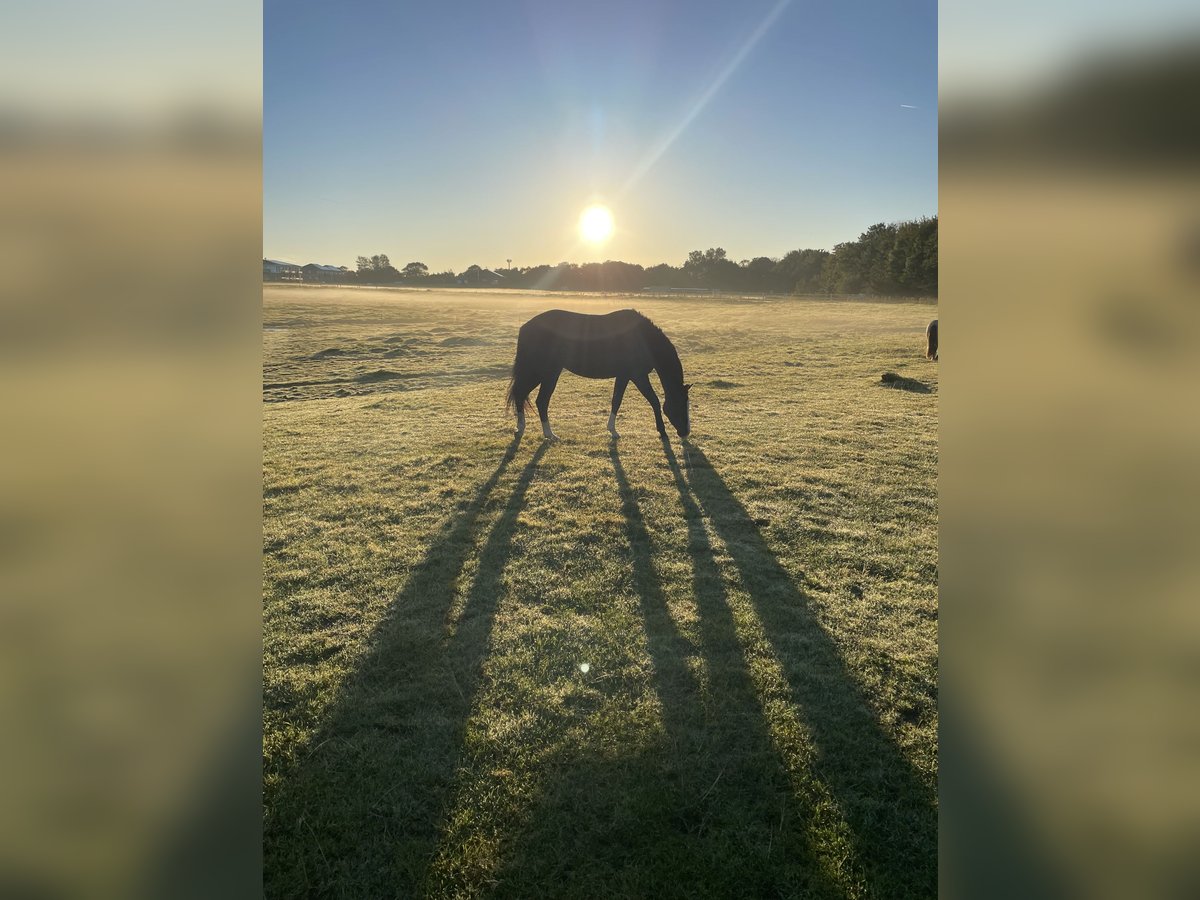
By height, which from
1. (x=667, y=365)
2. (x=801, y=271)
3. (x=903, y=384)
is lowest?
(x=903, y=384)

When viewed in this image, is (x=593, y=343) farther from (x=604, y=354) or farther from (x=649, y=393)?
(x=649, y=393)

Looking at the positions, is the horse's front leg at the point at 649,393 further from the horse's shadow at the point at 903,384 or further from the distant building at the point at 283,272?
the distant building at the point at 283,272

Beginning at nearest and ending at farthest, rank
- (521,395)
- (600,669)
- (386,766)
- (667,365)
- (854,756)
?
1. (386,766)
2. (854,756)
3. (600,669)
4. (667,365)
5. (521,395)

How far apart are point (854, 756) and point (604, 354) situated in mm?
6590

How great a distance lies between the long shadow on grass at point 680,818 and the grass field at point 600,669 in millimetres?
11

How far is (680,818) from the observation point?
101 inches

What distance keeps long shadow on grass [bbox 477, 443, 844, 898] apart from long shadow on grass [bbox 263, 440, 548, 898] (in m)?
0.47

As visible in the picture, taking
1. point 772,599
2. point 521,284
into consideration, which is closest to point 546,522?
point 772,599

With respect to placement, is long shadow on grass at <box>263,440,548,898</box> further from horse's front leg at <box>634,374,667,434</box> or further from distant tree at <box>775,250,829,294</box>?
distant tree at <box>775,250,829,294</box>

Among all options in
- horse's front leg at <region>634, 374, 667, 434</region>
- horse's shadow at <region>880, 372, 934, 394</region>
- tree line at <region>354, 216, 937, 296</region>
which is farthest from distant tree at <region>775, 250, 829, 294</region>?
horse's front leg at <region>634, 374, 667, 434</region>

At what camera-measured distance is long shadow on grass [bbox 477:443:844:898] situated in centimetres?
230

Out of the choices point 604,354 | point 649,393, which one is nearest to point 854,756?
point 649,393

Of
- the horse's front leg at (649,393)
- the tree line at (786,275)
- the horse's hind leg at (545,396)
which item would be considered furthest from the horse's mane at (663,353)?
the tree line at (786,275)
